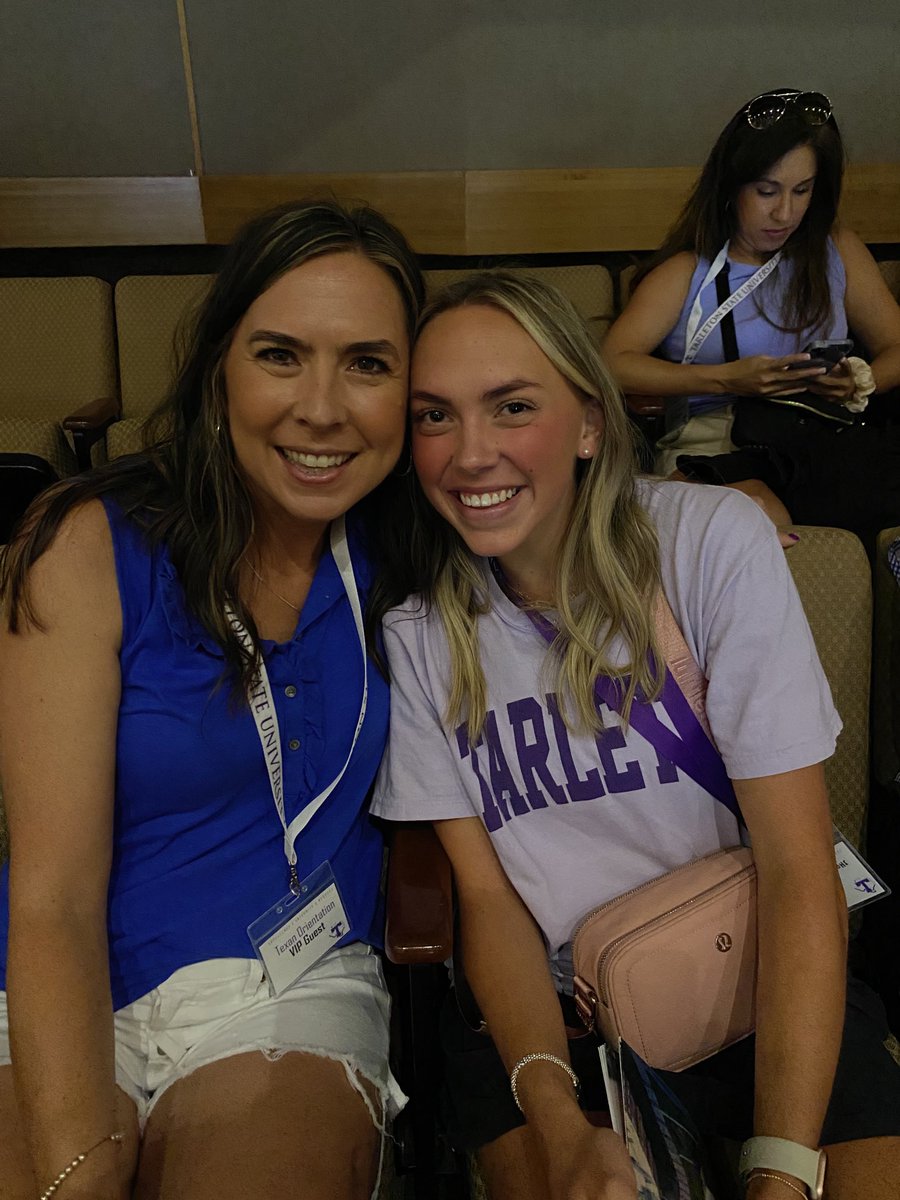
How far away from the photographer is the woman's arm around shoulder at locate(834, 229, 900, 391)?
262 cm

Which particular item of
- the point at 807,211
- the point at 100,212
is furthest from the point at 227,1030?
the point at 100,212

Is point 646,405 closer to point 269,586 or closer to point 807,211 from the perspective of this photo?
point 807,211

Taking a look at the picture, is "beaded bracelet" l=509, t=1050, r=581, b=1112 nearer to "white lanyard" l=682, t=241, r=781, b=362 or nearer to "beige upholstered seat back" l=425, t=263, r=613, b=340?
"white lanyard" l=682, t=241, r=781, b=362

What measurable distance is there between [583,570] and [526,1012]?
0.57 m

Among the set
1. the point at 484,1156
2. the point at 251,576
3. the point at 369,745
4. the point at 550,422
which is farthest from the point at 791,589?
the point at 484,1156

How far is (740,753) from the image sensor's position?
3.56ft

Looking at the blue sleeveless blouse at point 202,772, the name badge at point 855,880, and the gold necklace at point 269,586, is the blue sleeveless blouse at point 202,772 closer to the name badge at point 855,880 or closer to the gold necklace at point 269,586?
the gold necklace at point 269,586

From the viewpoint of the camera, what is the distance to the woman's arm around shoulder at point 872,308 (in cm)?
262

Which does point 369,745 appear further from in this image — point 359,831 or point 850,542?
point 850,542

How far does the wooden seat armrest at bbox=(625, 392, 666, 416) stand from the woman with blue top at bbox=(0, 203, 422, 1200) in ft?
5.14

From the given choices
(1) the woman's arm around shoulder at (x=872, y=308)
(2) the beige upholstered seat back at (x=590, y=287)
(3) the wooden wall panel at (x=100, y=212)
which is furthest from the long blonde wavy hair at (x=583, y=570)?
(3) the wooden wall panel at (x=100, y=212)

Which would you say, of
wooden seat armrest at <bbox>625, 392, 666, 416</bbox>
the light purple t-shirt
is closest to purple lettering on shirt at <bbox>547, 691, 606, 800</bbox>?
the light purple t-shirt

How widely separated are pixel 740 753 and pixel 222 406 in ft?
2.64

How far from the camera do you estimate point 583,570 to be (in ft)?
3.92
